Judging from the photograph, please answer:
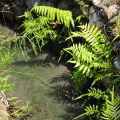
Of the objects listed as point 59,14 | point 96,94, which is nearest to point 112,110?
point 96,94

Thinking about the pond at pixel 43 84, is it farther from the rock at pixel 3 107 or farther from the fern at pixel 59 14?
the fern at pixel 59 14

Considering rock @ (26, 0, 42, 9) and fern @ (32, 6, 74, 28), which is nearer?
fern @ (32, 6, 74, 28)

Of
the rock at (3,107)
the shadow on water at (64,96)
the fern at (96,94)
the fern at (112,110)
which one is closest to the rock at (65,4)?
the shadow on water at (64,96)

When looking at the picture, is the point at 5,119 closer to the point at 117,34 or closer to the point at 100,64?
the point at 100,64

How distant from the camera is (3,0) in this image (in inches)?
271

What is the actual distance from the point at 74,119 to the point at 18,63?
1.50 meters

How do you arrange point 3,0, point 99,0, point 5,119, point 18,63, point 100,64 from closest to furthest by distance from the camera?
point 5,119, point 100,64, point 99,0, point 18,63, point 3,0

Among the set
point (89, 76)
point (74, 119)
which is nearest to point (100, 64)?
point (89, 76)

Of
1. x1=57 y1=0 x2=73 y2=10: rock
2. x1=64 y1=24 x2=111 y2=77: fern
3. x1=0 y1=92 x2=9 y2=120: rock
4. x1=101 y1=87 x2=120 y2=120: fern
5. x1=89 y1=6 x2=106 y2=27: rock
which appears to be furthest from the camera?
x1=57 y1=0 x2=73 y2=10: rock

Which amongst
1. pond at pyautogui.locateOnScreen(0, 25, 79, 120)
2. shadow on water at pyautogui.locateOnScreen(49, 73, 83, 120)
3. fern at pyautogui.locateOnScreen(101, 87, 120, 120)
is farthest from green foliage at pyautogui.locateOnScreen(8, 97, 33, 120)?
fern at pyautogui.locateOnScreen(101, 87, 120, 120)

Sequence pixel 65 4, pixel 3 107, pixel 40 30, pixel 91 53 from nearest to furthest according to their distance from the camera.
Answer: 1. pixel 3 107
2. pixel 91 53
3. pixel 65 4
4. pixel 40 30

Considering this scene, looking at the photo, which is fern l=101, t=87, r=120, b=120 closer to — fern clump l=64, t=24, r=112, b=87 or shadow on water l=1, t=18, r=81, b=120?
fern clump l=64, t=24, r=112, b=87

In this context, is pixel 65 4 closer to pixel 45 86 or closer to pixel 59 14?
pixel 59 14

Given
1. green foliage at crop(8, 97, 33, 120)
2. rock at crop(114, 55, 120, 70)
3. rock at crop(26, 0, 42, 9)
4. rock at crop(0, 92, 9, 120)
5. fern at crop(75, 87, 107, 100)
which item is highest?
rock at crop(26, 0, 42, 9)
